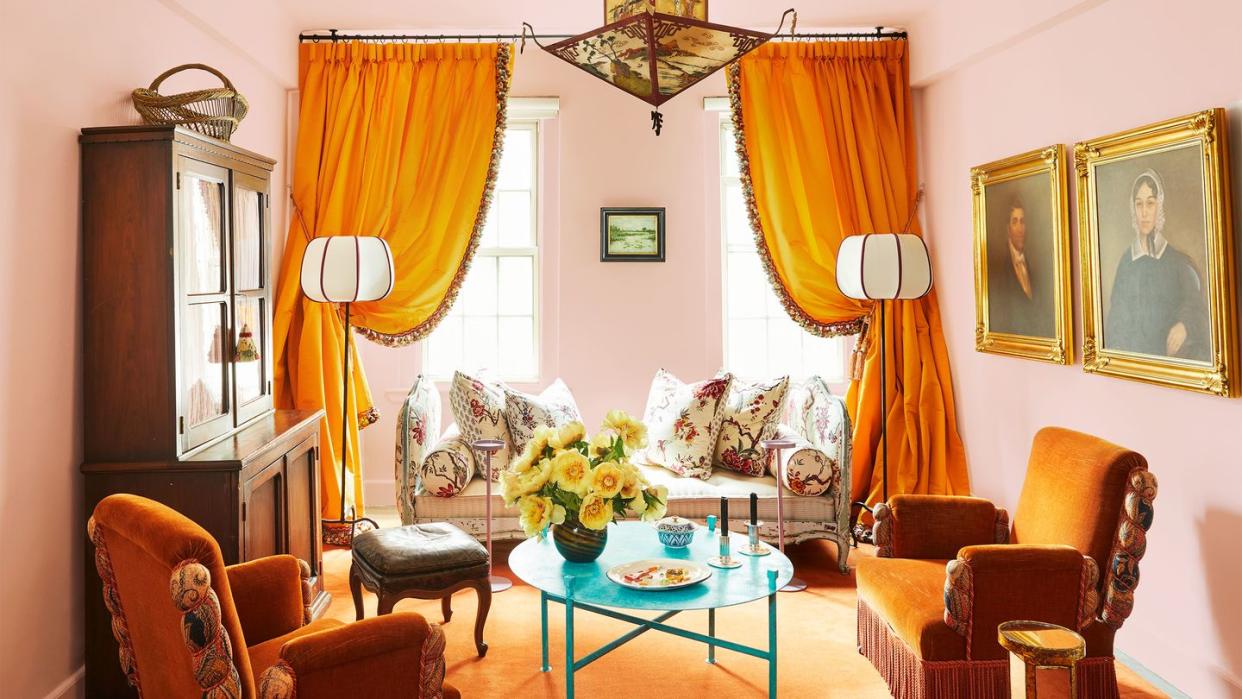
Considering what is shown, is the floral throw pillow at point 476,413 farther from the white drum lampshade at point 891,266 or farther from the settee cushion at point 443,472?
the white drum lampshade at point 891,266

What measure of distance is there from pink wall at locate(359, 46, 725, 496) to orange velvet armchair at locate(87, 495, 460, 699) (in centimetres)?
310

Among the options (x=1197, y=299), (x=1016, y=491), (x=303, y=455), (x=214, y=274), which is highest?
(x=214, y=274)

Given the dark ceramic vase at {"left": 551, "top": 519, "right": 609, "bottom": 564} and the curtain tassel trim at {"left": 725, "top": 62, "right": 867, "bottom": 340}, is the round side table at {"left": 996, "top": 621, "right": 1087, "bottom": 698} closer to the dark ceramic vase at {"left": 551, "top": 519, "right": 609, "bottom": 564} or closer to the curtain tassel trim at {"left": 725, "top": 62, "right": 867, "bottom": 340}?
the dark ceramic vase at {"left": 551, "top": 519, "right": 609, "bottom": 564}

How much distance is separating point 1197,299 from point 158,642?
322 centimetres

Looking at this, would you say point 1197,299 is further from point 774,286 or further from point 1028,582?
point 774,286

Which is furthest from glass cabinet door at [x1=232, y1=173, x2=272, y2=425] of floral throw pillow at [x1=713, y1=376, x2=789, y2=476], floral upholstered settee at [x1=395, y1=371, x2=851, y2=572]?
floral throw pillow at [x1=713, y1=376, x2=789, y2=476]

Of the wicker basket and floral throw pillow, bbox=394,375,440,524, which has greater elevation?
the wicker basket

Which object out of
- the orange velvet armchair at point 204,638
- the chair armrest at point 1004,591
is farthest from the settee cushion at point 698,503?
the orange velvet armchair at point 204,638

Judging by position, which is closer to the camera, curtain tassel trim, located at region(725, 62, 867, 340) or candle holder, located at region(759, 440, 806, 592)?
candle holder, located at region(759, 440, 806, 592)

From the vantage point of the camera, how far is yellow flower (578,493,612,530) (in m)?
2.68

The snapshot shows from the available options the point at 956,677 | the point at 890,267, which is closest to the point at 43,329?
the point at 956,677

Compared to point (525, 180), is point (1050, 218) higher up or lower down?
lower down

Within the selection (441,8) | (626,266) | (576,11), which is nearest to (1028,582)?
(626,266)

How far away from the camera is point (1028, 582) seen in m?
2.41
